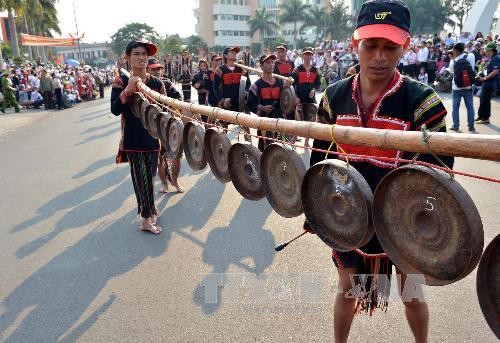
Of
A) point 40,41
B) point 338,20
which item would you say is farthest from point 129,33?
point 40,41

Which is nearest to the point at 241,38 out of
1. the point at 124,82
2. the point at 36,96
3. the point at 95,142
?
the point at 36,96

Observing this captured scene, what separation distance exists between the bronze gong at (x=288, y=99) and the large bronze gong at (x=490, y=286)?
5.78 metres

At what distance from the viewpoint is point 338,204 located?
192 cm

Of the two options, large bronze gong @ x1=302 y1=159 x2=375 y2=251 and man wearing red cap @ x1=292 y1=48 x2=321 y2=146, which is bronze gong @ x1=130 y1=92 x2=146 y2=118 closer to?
large bronze gong @ x1=302 y1=159 x2=375 y2=251

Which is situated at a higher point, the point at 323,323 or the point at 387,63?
the point at 387,63

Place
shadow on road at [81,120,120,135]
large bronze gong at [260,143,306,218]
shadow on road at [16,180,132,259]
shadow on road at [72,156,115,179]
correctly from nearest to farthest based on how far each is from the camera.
A: 1. large bronze gong at [260,143,306,218]
2. shadow on road at [16,180,132,259]
3. shadow on road at [72,156,115,179]
4. shadow on road at [81,120,120,135]

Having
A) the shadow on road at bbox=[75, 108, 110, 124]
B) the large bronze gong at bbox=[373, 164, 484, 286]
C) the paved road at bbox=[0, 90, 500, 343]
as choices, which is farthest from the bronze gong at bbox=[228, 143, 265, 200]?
the shadow on road at bbox=[75, 108, 110, 124]

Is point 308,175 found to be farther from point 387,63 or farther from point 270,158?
point 387,63

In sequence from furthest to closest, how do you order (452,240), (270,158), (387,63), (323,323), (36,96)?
(36,96) < (323,323) < (270,158) < (387,63) < (452,240)

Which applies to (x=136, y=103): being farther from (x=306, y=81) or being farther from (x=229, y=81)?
(x=306, y=81)

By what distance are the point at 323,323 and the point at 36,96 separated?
2134cm

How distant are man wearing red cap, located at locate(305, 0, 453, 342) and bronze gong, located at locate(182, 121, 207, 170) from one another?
3.33 feet

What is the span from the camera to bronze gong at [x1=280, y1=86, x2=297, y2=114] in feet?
23.1

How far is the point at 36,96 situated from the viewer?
2083 cm
